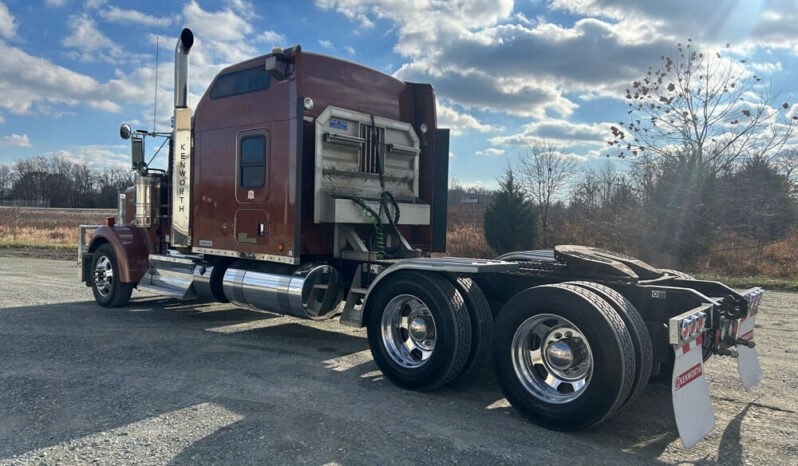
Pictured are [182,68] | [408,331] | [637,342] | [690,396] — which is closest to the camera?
[690,396]

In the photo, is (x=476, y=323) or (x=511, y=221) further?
(x=511, y=221)

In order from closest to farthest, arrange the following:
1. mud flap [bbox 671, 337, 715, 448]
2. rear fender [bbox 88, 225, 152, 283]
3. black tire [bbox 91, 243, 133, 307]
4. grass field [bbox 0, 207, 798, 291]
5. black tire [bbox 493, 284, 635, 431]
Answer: mud flap [bbox 671, 337, 715, 448], black tire [bbox 493, 284, 635, 431], rear fender [bbox 88, 225, 152, 283], black tire [bbox 91, 243, 133, 307], grass field [bbox 0, 207, 798, 291]

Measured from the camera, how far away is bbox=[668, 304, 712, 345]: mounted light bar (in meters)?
3.67

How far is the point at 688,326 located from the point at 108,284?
8509 millimetres

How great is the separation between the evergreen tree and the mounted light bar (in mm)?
15018

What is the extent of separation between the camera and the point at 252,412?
436cm

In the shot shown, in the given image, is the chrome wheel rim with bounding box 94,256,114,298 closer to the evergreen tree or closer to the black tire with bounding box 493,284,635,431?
the black tire with bounding box 493,284,635,431

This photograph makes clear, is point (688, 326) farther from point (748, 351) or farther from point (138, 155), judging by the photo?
point (138, 155)

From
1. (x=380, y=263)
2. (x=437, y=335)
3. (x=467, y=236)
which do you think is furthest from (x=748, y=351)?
(x=467, y=236)

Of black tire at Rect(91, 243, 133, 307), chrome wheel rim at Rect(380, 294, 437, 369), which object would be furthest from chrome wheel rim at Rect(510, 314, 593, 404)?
black tire at Rect(91, 243, 133, 307)

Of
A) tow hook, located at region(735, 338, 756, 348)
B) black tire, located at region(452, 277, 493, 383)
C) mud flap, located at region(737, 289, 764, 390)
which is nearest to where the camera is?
tow hook, located at region(735, 338, 756, 348)

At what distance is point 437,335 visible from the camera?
4.82 m

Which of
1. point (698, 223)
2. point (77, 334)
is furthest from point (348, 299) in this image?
point (698, 223)

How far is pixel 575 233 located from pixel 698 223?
4128mm
